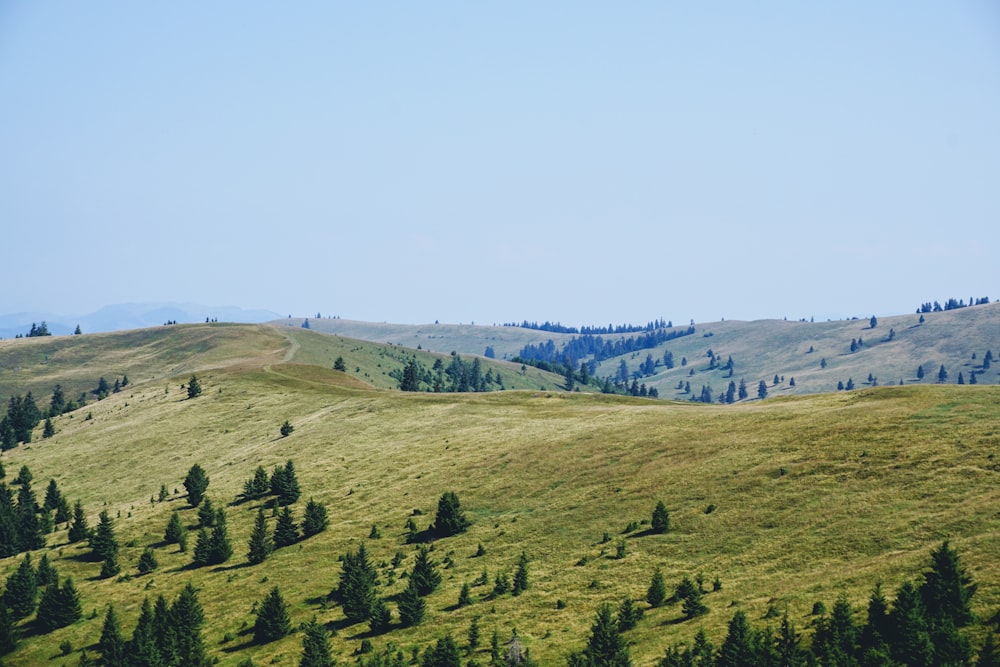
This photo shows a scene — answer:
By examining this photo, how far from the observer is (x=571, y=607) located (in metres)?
53.9

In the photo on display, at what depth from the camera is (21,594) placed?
232 feet

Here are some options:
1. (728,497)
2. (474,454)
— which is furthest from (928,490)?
(474,454)

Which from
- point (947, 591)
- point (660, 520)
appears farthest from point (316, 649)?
point (947, 591)

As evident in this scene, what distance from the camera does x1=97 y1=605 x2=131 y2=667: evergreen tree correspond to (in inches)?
2234

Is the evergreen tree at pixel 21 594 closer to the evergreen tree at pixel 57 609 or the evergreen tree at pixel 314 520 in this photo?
the evergreen tree at pixel 57 609

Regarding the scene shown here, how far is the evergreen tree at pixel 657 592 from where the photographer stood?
51.8 meters

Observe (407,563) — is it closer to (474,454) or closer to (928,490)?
(474,454)

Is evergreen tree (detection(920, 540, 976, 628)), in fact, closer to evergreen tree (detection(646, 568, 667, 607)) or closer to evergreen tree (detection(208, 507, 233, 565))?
evergreen tree (detection(646, 568, 667, 607))

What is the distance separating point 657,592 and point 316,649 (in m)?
22.3

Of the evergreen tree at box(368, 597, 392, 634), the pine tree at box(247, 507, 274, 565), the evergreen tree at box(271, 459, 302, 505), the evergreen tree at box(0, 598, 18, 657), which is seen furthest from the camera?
the evergreen tree at box(271, 459, 302, 505)

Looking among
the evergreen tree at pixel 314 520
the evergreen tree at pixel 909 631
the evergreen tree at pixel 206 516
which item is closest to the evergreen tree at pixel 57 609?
the evergreen tree at pixel 206 516

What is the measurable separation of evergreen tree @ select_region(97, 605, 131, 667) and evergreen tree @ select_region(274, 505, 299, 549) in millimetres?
17687

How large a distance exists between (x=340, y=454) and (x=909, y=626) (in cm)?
7526

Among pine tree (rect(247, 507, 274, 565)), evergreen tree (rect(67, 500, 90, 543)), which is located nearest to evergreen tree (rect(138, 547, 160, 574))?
pine tree (rect(247, 507, 274, 565))
